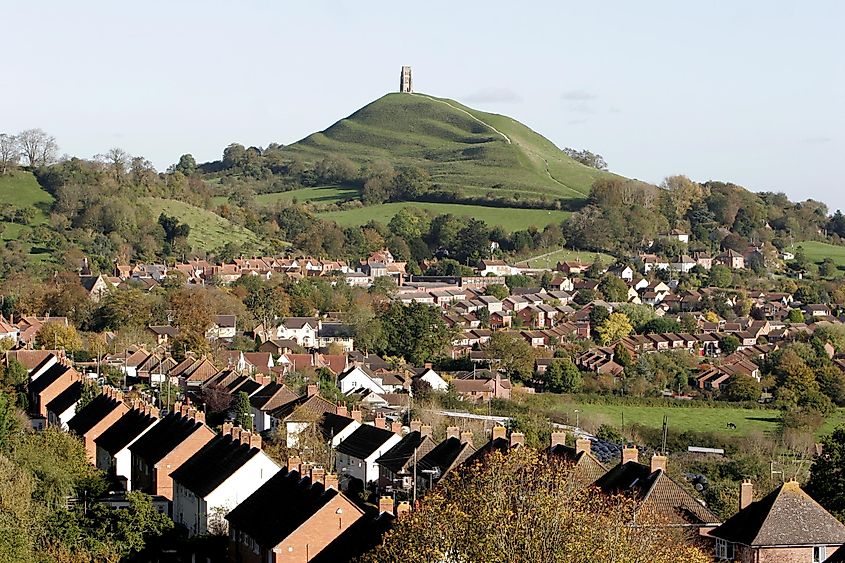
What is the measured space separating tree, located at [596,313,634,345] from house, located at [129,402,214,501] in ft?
155

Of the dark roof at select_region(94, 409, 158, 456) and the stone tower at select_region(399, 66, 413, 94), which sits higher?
the stone tower at select_region(399, 66, 413, 94)

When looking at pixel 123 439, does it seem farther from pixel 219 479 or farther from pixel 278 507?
pixel 278 507

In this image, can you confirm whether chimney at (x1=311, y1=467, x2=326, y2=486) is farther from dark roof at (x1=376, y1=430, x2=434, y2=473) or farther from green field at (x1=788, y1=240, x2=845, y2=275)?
green field at (x1=788, y1=240, x2=845, y2=275)

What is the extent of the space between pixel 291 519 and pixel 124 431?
13361mm

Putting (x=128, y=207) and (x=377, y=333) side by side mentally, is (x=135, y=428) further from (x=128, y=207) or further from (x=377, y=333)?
(x=128, y=207)

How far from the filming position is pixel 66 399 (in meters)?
44.3

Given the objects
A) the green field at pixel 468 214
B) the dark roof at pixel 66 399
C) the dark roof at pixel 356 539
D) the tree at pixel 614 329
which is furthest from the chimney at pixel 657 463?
the green field at pixel 468 214

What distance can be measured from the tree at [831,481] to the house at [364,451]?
31.2ft

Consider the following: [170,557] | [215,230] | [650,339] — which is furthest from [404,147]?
[170,557]

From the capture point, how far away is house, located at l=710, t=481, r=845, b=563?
22938mm

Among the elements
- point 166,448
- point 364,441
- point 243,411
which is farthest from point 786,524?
point 243,411

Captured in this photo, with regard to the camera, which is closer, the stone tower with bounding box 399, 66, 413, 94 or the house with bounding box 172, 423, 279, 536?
the house with bounding box 172, 423, 279, 536

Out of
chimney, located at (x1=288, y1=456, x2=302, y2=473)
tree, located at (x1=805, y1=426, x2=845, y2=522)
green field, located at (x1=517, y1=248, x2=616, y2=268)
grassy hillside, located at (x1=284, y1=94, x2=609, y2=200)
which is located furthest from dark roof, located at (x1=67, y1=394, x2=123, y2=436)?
grassy hillside, located at (x1=284, y1=94, x2=609, y2=200)

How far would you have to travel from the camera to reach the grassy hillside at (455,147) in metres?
138
